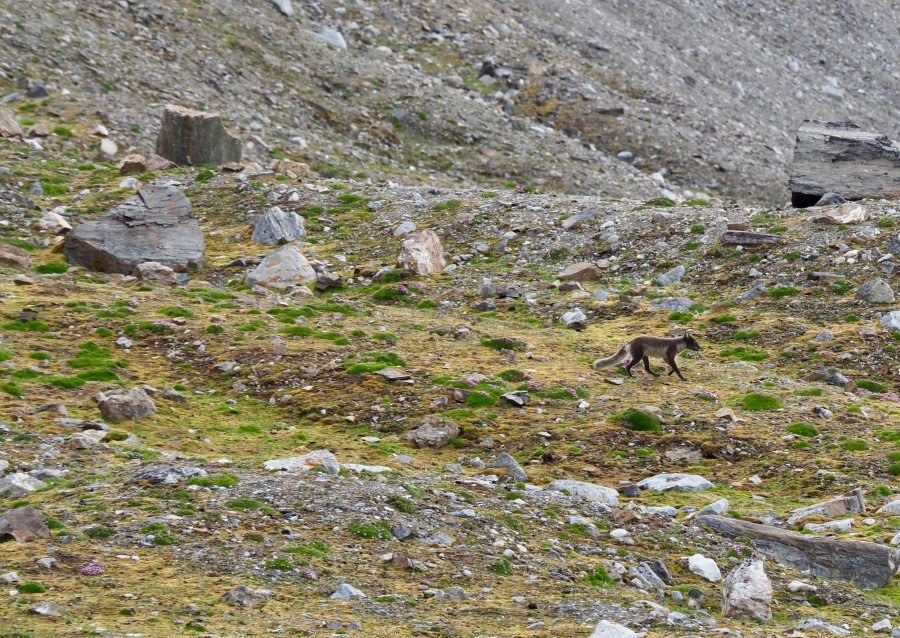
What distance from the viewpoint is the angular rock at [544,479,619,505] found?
12.3 m

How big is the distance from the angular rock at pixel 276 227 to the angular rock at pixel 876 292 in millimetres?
12271

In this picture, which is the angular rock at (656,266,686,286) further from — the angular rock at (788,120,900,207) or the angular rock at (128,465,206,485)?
the angular rock at (128,465,206,485)

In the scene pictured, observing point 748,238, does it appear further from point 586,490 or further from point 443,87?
point 443,87

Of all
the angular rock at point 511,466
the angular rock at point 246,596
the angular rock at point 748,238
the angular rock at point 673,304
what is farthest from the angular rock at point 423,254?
the angular rock at point 246,596

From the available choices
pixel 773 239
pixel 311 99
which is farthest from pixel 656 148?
pixel 773 239

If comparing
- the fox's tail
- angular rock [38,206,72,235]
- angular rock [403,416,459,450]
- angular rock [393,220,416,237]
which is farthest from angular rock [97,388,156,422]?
angular rock [393,220,416,237]

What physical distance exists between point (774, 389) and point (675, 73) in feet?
118

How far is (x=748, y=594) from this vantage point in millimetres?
9484

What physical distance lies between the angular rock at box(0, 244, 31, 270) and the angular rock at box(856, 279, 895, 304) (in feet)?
52.5

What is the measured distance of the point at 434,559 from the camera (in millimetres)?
9914

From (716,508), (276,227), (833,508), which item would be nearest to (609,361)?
(716,508)

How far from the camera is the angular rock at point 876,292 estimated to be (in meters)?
19.3

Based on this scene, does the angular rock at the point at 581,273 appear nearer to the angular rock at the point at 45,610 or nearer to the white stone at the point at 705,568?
the white stone at the point at 705,568

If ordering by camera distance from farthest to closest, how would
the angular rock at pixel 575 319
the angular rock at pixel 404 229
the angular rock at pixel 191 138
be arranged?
the angular rock at pixel 191 138 → the angular rock at pixel 404 229 → the angular rock at pixel 575 319
